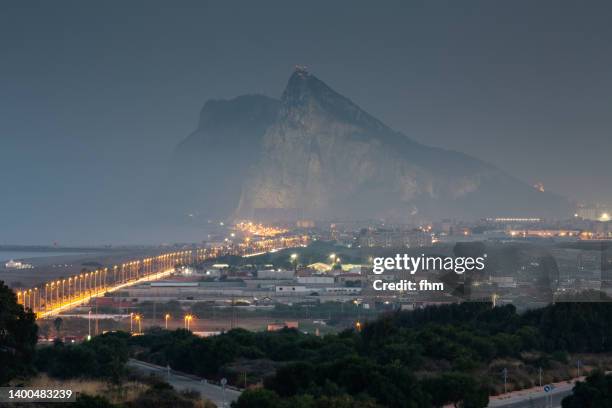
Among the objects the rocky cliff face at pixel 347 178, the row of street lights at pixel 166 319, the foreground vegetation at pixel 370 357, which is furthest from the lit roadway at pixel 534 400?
the rocky cliff face at pixel 347 178

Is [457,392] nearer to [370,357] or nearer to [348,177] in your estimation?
[370,357]

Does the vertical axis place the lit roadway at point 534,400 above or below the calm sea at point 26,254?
below

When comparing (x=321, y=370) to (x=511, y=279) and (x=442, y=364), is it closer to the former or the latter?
(x=442, y=364)

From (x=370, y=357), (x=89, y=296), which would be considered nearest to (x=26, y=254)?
(x=89, y=296)

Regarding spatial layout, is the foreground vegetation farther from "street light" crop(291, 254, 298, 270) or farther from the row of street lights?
"street light" crop(291, 254, 298, 270)

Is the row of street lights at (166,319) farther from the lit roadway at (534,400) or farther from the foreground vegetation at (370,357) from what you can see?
the lit roadway at (534,400)

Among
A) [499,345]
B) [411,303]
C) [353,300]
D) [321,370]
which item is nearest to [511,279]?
[411,303]
